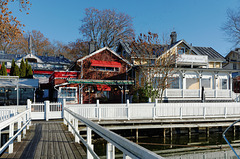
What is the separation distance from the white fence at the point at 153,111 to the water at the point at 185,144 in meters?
1.59

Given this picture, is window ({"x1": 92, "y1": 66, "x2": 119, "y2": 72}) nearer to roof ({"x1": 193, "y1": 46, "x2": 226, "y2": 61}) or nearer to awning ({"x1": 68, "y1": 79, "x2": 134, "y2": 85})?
awning ({"x1": 68, "y1": 79, "x2": 134, "y2": 85})

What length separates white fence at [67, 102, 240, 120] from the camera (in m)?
13.8

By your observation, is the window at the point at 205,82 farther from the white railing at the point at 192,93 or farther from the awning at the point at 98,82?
the awning at the point at 98,82

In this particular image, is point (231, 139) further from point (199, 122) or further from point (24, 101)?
point (24, 101)

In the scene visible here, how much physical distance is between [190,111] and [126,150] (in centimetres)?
1384

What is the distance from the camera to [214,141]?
588 inches

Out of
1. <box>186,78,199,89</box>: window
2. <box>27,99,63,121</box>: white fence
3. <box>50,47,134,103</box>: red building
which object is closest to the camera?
<box>27,99,63,121</box>: white fence

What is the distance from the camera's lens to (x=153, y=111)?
1455 centimetres

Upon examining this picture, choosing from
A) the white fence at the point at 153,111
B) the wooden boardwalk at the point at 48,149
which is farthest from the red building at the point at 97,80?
the wooden boardwalk at the point at 48,149

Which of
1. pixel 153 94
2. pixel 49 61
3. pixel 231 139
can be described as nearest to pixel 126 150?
pixel 231 139

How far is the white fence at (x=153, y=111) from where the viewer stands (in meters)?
13.8

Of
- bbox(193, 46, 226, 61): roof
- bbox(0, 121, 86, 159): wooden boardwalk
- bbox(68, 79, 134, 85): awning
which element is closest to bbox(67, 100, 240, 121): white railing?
bbox(0, 121, 86, 159): wooden boardwalk

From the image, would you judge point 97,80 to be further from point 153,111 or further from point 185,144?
point 185,144

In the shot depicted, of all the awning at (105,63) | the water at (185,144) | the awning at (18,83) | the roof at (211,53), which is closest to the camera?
the water at (185,144)
